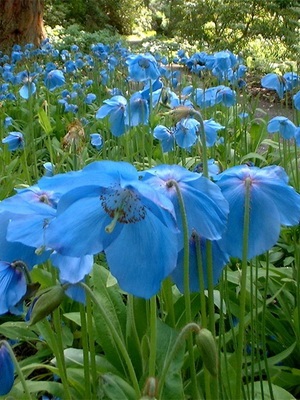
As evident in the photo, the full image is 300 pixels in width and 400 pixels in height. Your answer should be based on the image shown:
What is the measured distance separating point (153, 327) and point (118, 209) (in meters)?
Result: 0.18

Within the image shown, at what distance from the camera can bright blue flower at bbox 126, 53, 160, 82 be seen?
244 cm

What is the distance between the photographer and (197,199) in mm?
797

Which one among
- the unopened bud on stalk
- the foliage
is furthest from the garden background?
the foliage

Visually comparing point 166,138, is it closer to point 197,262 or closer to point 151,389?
point 197,262

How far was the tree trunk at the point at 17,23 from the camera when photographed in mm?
9383

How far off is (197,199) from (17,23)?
925 centimetres

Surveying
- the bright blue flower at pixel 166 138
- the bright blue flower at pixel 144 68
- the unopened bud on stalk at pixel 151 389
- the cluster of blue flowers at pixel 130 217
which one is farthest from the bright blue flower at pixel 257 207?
the bright blue flower at pixel 144 68

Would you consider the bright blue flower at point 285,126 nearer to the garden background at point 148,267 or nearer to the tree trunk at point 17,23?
the garden background at point 148,267

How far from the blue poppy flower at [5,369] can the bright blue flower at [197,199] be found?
30 centimetres

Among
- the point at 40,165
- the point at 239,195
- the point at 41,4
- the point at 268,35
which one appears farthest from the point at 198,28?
the point at 239,195

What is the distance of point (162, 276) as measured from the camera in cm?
76

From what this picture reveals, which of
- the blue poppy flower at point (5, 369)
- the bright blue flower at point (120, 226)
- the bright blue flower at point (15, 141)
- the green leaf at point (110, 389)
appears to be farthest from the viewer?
the bright blue flower at point (15, 141)

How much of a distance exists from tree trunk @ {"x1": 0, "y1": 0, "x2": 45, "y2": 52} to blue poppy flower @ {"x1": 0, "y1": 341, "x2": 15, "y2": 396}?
354 inches

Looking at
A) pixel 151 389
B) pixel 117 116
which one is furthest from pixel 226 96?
pixel 151 389
